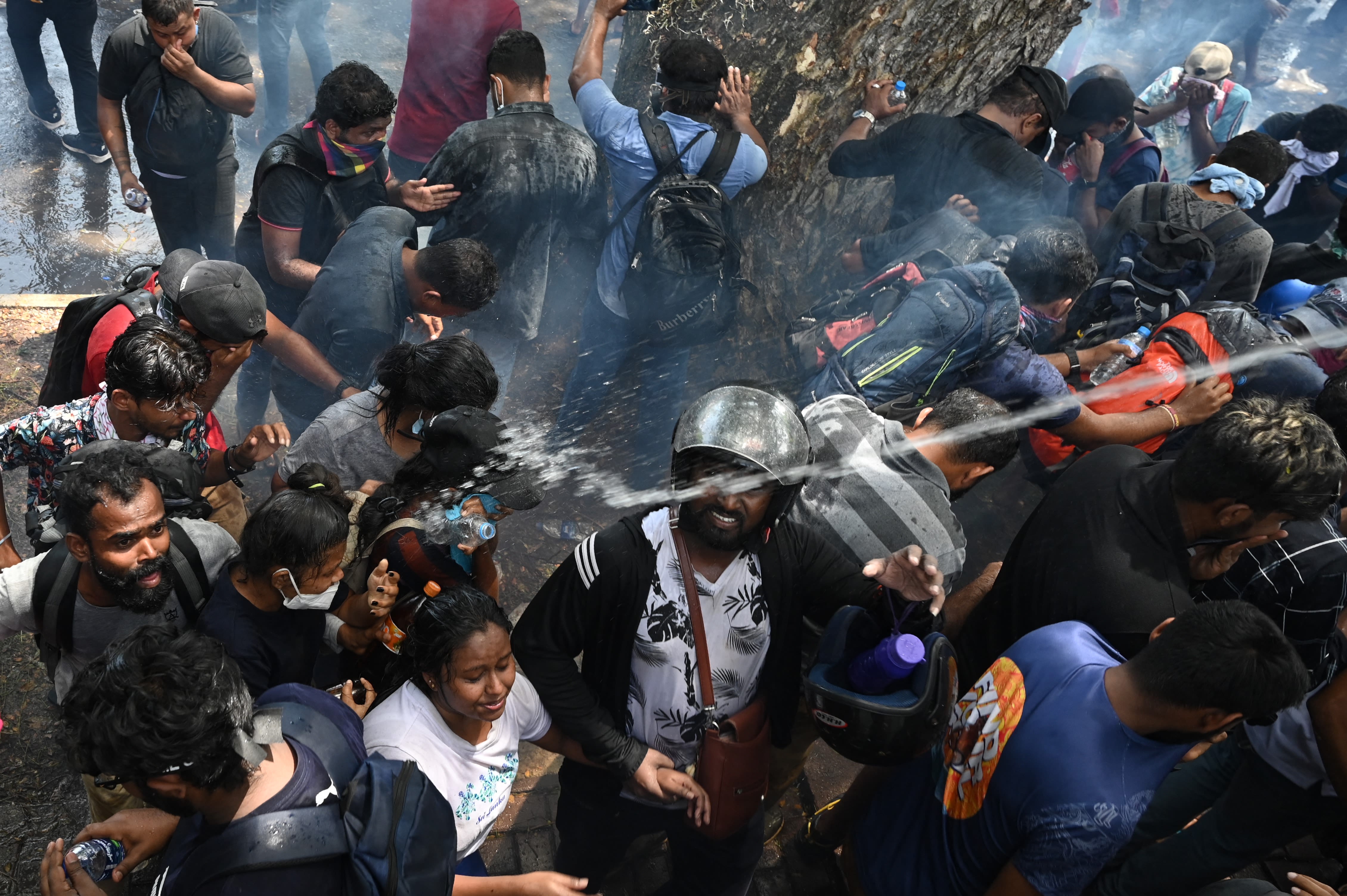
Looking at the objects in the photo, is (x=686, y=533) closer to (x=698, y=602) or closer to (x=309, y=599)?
(x=698, y=602)

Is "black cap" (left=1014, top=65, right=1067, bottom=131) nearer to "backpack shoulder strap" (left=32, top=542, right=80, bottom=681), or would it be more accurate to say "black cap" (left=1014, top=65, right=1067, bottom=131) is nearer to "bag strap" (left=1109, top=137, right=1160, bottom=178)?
"bag strap" (left=1109, top=137, right=1160, bottom=178)

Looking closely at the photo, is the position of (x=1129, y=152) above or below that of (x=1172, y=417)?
above

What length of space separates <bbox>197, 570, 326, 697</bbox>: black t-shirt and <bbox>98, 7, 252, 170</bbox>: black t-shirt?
3439 millimetres

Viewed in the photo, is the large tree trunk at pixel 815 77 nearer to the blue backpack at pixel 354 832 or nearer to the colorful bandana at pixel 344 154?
the colorful bandana at pixel 344 154

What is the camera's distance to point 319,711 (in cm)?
220

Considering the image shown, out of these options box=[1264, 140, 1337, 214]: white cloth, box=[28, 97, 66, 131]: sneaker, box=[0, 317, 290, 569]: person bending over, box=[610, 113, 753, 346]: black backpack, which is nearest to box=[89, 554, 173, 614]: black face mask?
box=[0, 317, 290, 569]: person bending over

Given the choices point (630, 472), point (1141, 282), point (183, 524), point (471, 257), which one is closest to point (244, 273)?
point (471, 257)

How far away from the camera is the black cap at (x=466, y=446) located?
2.82m

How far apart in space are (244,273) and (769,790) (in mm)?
2766

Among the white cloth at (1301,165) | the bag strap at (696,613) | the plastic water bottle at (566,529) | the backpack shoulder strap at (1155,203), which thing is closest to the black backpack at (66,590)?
the bag strap at (696,613)

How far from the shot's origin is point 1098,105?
222 inches

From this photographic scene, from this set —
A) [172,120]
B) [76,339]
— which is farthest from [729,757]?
[172,120]

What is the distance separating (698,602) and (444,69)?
3940 millimetres

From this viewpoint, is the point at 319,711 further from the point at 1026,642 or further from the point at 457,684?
the point at 1026,642
